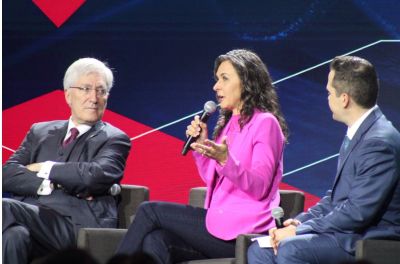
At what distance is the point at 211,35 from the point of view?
230 inches

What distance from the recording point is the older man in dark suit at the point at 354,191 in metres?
3.80

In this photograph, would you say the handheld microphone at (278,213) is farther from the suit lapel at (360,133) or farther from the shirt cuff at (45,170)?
the shirt cuff at (45,170)

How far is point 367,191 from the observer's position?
3793mm

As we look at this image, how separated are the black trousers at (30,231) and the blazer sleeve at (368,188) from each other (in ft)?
4.67

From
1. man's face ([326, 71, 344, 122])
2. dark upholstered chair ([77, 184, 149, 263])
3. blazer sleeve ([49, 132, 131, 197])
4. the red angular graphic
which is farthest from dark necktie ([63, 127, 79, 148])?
man's face ([326, 71, 344, 122])

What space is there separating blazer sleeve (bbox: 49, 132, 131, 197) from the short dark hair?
1.34 m

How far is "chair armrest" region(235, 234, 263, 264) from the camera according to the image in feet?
13.0

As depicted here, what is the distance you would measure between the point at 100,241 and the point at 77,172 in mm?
448

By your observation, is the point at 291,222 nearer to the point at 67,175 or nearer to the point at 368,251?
the point at 368,251

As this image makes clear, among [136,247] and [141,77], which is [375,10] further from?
[136,247]

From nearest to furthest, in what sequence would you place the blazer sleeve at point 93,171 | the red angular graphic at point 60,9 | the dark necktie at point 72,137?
the blazer sleeve at point 93,171, the dark necktie at point 72,137, the red angular graphic at point 60,9

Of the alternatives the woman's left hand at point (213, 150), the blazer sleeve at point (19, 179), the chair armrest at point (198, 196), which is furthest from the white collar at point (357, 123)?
the blazer sleeve at point (19, 179)

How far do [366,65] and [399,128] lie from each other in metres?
1.64

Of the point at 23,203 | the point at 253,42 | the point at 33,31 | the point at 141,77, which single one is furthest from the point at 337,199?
the point at 33,31
